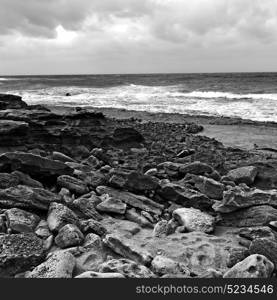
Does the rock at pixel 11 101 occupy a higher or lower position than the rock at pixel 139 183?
higher

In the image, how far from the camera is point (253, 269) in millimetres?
3703

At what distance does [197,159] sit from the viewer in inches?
360

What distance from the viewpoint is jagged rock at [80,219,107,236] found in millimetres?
4793

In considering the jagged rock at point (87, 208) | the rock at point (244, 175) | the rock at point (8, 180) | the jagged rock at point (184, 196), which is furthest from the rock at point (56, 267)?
the rock at point (244, 175)

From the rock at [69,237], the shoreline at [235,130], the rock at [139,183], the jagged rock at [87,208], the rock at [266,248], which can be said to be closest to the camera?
the rock at [266,248]

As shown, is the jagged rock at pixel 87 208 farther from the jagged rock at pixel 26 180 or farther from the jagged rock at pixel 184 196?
the jagged rock at pixel 184 196

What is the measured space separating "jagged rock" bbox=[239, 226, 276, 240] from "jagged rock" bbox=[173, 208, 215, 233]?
0.43m

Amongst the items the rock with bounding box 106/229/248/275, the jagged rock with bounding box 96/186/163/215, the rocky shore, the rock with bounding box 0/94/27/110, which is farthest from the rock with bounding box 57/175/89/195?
the rock with bounding box 0/94/27/110

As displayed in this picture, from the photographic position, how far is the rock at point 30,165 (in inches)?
250

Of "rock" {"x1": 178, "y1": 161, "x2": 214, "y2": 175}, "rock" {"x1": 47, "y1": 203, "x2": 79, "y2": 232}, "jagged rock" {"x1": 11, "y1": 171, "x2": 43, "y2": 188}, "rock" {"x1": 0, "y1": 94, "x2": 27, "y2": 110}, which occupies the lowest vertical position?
"rock" {"x1": 178, "y1": 161, "x2": 214, "y2": 175}

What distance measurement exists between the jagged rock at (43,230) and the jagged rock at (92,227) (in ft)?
1.39

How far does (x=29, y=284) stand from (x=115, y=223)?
1.90m

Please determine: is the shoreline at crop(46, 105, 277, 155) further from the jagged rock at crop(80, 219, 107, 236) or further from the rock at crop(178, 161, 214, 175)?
the jagged rock at crop(80, 219, 107, 236)

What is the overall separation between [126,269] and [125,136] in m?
7.34
